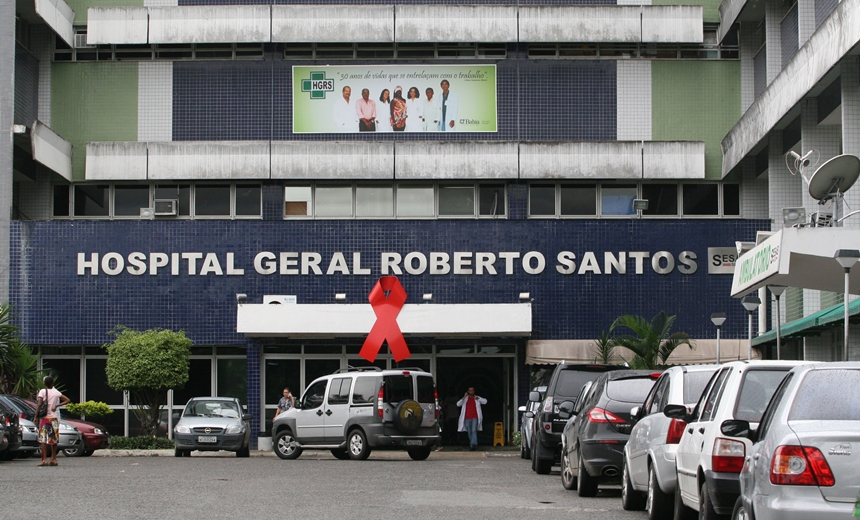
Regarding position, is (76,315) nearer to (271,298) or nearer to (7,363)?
(7,363)

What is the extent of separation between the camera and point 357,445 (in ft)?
84.9

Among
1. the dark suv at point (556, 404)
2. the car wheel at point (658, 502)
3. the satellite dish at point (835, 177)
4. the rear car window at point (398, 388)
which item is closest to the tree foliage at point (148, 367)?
the rear car window at point (398, 388)

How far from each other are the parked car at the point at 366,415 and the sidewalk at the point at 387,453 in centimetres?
163

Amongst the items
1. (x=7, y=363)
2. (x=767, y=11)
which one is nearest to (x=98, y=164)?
(x=7, y=363)

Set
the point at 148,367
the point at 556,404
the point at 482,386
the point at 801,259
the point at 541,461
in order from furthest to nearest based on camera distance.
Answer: the point at 482,386
the point at 148,367
the point at 541,461
the point at 556,404
the point at 801,259

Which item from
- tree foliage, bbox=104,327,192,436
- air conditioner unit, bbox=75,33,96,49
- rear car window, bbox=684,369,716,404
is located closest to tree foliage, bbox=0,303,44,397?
tree foliage, bbox=104,327,192,436

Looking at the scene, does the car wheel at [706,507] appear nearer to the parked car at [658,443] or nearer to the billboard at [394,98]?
the parked car at [658,443]

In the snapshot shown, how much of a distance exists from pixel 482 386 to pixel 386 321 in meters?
3.40

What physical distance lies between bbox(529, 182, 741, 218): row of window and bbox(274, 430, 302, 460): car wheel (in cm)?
1104

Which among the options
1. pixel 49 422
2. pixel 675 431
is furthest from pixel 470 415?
pixel 675 431

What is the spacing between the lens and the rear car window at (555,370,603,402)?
20803 mm

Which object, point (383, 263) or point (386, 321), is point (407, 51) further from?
point (386, 321)

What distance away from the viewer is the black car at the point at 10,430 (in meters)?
23.2

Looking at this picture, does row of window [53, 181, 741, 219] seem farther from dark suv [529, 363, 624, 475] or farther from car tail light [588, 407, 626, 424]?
car tail light [588, 407, 626, 424]
